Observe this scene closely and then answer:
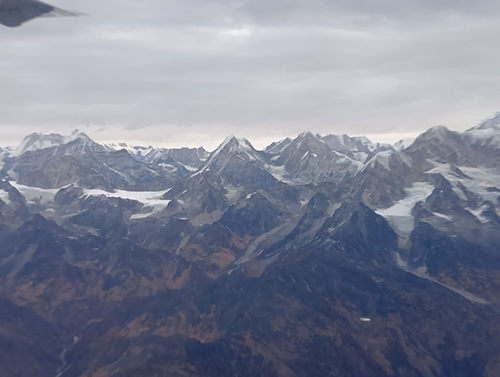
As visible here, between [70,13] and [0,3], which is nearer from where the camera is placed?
[0,3]

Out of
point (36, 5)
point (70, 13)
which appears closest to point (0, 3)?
point (36, 5)

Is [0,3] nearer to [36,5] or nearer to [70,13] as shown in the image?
[36,5]
